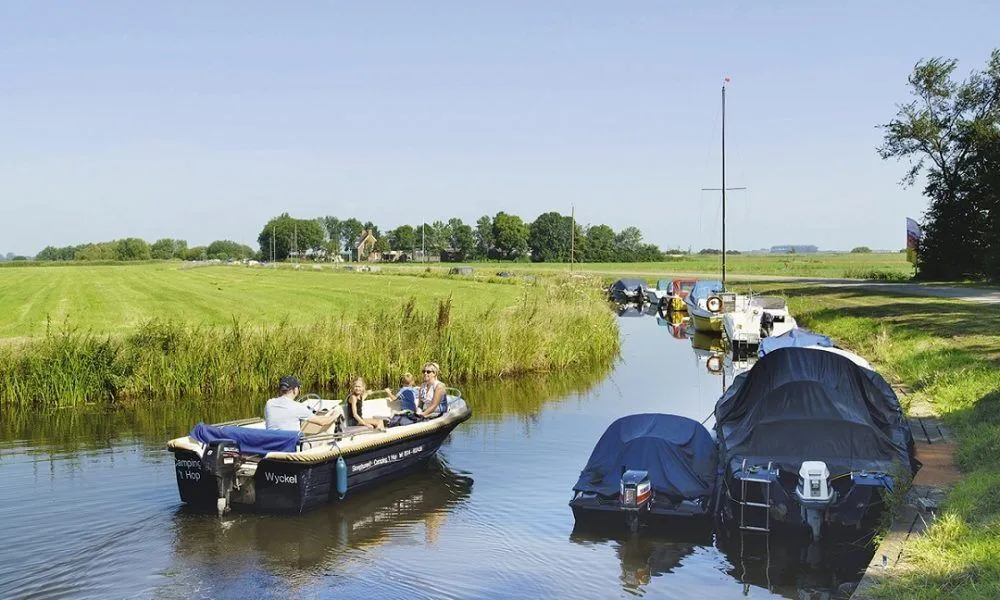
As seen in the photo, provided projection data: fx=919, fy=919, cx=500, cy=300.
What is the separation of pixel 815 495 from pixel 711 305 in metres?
31.0

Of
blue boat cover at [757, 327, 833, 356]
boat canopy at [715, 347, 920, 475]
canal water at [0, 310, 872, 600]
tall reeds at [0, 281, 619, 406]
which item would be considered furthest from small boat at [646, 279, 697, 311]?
boat canopy at [715, 347, 920, 475]

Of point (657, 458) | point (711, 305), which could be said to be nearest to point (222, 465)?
point (657, 458)

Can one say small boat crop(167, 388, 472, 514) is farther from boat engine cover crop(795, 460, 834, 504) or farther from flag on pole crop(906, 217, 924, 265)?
flag on pole crop(906, 217, 924, 265)

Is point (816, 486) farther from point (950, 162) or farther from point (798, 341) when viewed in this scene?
point (950, 162)

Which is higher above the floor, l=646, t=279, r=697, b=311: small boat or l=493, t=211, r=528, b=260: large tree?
l=493, t=211, r=528, b=260: large tree

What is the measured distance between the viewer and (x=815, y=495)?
13.0 metres

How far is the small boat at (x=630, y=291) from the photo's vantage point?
71.4 meters

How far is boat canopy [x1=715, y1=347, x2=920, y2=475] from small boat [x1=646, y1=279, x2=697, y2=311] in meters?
45.1

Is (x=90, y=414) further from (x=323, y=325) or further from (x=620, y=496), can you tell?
(x=620, y=496)

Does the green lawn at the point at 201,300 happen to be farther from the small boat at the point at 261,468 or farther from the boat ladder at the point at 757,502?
the boat ladder at the point at 757,502

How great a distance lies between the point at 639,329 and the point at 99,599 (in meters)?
40.6

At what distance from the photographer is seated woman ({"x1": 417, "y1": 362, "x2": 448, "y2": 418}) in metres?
18.3

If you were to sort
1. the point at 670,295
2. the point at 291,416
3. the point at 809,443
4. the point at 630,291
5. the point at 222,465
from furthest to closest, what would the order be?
the point at 630,291
the point at 670,295
the point at 291,416
the point at 809,443
the point at 222,465

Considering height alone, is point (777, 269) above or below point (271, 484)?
above
